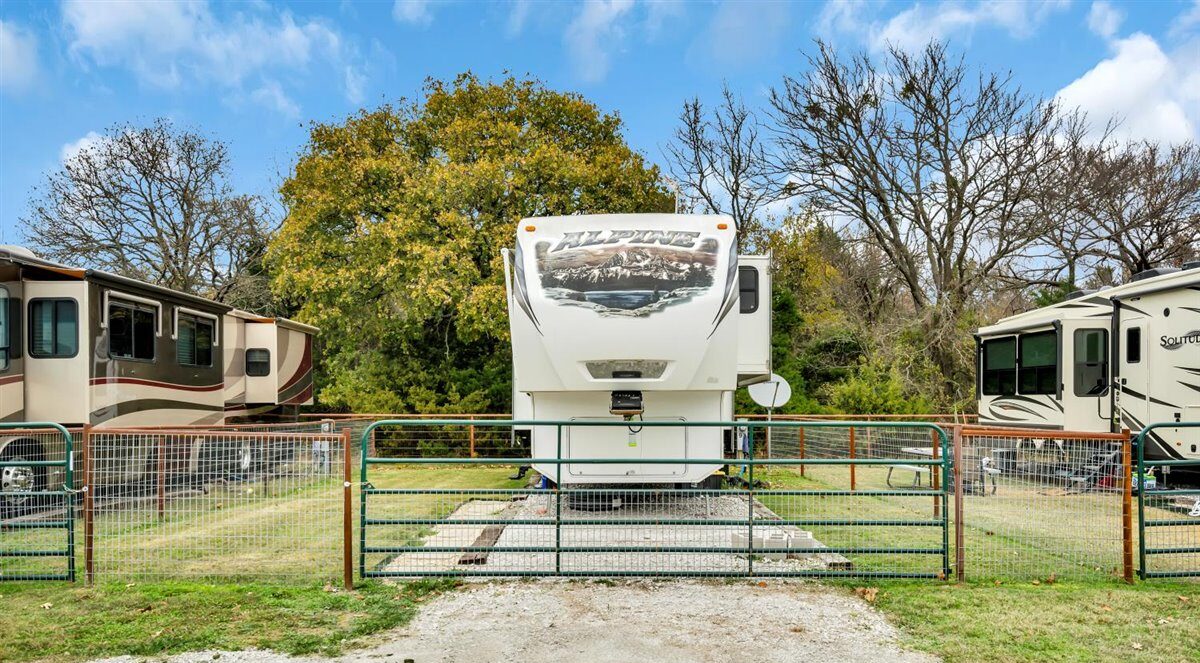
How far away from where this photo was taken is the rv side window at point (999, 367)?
14516 mm

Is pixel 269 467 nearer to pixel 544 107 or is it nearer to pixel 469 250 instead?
pixel 469 250

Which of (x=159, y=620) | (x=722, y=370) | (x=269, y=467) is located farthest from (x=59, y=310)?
(x=722, y=370)

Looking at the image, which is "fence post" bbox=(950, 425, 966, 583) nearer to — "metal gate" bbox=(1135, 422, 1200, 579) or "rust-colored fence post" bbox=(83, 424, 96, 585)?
"metal gate" bbox=(1135, 422, 1200, 579)

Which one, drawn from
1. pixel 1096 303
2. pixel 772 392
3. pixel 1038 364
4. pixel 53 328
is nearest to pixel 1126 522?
pixel 772 392

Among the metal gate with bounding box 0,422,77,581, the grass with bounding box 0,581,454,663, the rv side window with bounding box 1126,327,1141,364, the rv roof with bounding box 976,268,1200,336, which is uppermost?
the rv roof with bounding box 976,268,1200,336

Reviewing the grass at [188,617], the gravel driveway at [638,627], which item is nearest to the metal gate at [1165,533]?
the gravel driveway at [638,627]

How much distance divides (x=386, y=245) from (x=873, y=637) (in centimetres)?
1482

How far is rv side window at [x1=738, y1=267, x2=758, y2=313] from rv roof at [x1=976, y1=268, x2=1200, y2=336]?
5.22 m

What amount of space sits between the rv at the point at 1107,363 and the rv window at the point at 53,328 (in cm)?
1337

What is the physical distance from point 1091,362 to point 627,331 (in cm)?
811

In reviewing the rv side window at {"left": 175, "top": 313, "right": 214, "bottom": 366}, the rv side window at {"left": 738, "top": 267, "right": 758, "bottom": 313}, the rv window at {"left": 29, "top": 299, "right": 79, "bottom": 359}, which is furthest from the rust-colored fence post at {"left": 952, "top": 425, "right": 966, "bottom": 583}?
the rv side window at {"left": 175, "top": 313, "right": 214, "bottom": 366}

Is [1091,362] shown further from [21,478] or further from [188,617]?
[21,478]

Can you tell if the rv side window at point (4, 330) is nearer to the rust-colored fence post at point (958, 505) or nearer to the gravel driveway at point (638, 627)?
the gravel driveway at point (638, 627)

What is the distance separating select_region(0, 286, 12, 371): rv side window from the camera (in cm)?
988
